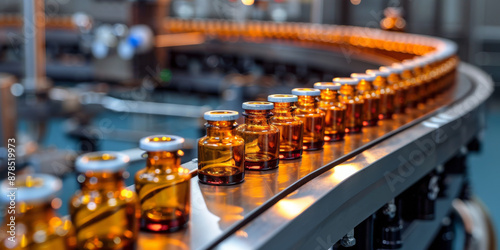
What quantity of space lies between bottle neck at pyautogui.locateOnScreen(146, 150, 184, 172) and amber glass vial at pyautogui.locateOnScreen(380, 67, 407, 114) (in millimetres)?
1059

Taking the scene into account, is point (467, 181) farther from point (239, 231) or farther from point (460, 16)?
point (460, 16)

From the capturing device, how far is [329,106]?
133 centimetres

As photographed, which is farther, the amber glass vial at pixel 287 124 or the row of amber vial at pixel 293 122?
the amber glass vial at pixel 287 124

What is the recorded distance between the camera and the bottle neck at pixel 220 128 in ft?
3.15

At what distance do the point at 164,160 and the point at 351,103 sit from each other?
734 mm

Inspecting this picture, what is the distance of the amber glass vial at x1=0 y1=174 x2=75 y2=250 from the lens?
575mm

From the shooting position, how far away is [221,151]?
981mm

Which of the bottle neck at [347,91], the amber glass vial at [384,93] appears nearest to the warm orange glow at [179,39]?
the amber glass vial at [384,93]

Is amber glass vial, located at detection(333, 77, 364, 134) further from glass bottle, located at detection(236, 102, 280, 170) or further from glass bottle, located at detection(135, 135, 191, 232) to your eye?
glass bottle, located at detection(135, 135, 191, 232)

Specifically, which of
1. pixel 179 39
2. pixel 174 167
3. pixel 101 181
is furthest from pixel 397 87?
pixel 179 39

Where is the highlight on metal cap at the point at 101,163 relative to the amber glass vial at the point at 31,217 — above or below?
above

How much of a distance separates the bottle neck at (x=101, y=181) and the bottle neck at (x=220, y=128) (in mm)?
299

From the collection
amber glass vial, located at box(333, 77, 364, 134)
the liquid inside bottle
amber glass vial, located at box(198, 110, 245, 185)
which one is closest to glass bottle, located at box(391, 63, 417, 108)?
the liquid inside bottle

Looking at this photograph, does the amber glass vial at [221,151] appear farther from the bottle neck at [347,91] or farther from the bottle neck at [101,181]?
the bottle neck at [347,91]
